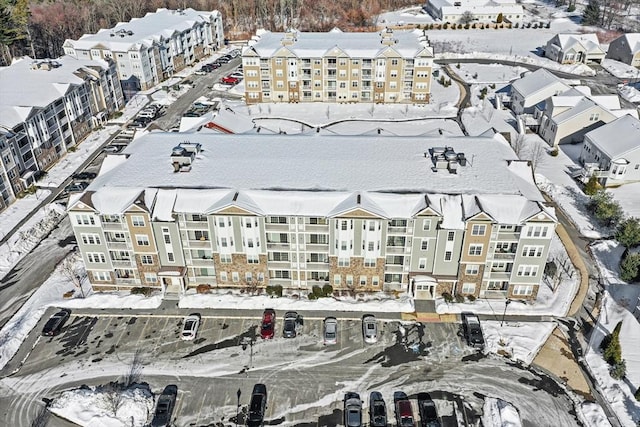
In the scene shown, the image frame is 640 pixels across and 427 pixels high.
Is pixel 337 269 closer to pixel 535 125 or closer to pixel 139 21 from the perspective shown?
pixel 535 125

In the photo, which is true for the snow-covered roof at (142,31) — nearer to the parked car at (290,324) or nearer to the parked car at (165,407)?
the parked car at (290,324)

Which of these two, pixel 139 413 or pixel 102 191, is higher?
pixel 102 191

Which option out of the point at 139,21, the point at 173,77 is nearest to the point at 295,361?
the point at 173,77

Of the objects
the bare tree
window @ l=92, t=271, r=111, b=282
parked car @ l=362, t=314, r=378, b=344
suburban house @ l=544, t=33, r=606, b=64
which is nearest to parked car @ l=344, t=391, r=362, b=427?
parked car @ l=362, t=314, r=378, b=344

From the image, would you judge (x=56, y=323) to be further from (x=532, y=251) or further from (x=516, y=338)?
(x=532, y=251)

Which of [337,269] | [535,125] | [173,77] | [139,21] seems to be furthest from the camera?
[139,21]

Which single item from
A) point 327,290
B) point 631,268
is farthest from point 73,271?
point 631,268
